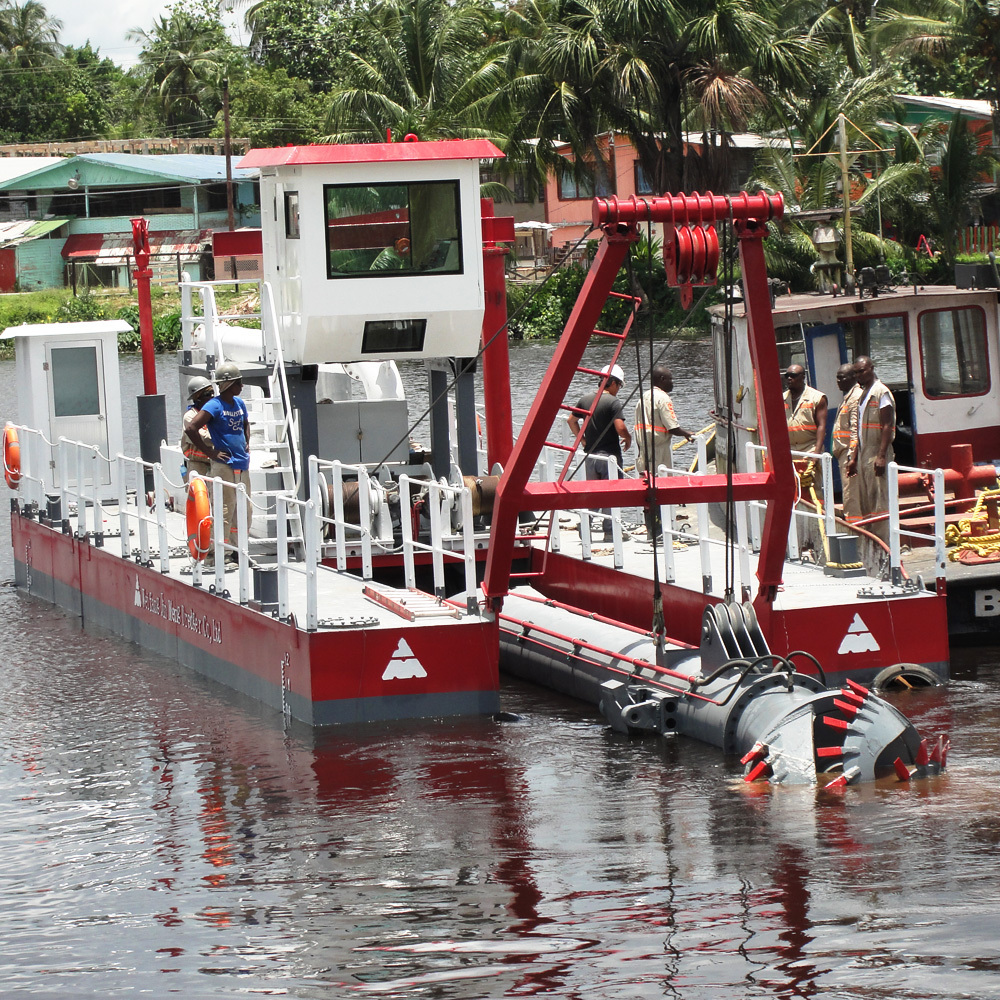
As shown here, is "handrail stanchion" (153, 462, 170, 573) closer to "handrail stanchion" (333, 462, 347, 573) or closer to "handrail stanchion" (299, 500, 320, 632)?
"handrail stanchion" (333, 462, 347, 573)

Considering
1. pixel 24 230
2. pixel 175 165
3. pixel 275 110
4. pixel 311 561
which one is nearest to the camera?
pixel 311 561

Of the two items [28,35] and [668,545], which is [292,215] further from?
[28,35]

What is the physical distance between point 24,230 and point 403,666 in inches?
2385

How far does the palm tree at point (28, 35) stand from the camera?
3696 inches

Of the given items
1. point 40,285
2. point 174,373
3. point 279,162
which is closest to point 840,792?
point 279,162

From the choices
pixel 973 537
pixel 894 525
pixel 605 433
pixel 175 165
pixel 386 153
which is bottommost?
pixel 973 537

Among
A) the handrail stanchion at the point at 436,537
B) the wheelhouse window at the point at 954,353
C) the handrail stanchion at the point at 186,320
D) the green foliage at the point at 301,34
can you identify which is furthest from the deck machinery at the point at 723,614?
the green foliage at the point at 301,34

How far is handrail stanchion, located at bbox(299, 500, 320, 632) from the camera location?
12258 mm

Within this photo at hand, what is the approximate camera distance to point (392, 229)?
618 inches

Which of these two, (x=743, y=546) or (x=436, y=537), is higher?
(x=436, y=537)

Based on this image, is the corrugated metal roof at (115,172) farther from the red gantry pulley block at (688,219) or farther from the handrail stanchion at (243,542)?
the red gantry pulley block at (688,219)

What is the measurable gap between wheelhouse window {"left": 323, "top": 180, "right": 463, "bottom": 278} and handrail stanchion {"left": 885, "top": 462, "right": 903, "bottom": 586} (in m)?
4.84

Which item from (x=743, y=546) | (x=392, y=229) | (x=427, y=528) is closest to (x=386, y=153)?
(x=392, y=229)

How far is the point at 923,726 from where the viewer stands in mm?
12211
